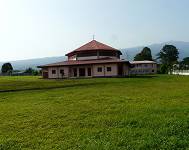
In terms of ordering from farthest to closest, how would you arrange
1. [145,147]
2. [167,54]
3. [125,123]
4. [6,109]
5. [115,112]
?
[167,54]
[6,109]
[115,112]
[125,123]
[145,147]

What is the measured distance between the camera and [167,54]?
453ft

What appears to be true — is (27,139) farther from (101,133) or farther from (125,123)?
(125,123)

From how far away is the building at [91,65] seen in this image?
59.8m

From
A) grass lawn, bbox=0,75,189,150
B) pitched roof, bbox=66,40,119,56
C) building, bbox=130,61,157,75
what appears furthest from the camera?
building, bbox=130,61,157,75

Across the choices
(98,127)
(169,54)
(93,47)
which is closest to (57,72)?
(93,47)

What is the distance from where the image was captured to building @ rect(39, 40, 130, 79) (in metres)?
59.8

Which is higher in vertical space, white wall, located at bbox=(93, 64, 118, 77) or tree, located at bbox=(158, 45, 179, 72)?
tree, located at bbox=(158, 45, 179, 72)

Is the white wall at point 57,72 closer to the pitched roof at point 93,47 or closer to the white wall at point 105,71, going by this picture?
the pitched roof at point 93,47

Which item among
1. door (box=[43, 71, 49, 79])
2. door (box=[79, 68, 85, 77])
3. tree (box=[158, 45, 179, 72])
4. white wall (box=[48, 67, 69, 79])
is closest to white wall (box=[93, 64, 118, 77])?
door (box=[79, 68, 85, 77])

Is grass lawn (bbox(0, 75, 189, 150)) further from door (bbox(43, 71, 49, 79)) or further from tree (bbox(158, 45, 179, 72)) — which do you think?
tree (bbox(158, 45, 179, 72))

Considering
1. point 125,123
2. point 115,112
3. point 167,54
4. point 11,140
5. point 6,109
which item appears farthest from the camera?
point 167,54

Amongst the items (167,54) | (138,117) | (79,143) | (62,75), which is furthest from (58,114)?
(167,54)

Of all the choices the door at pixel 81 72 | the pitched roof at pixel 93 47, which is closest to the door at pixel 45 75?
the pitched roof at pixel 93 47

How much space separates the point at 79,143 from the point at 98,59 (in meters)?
54.8
